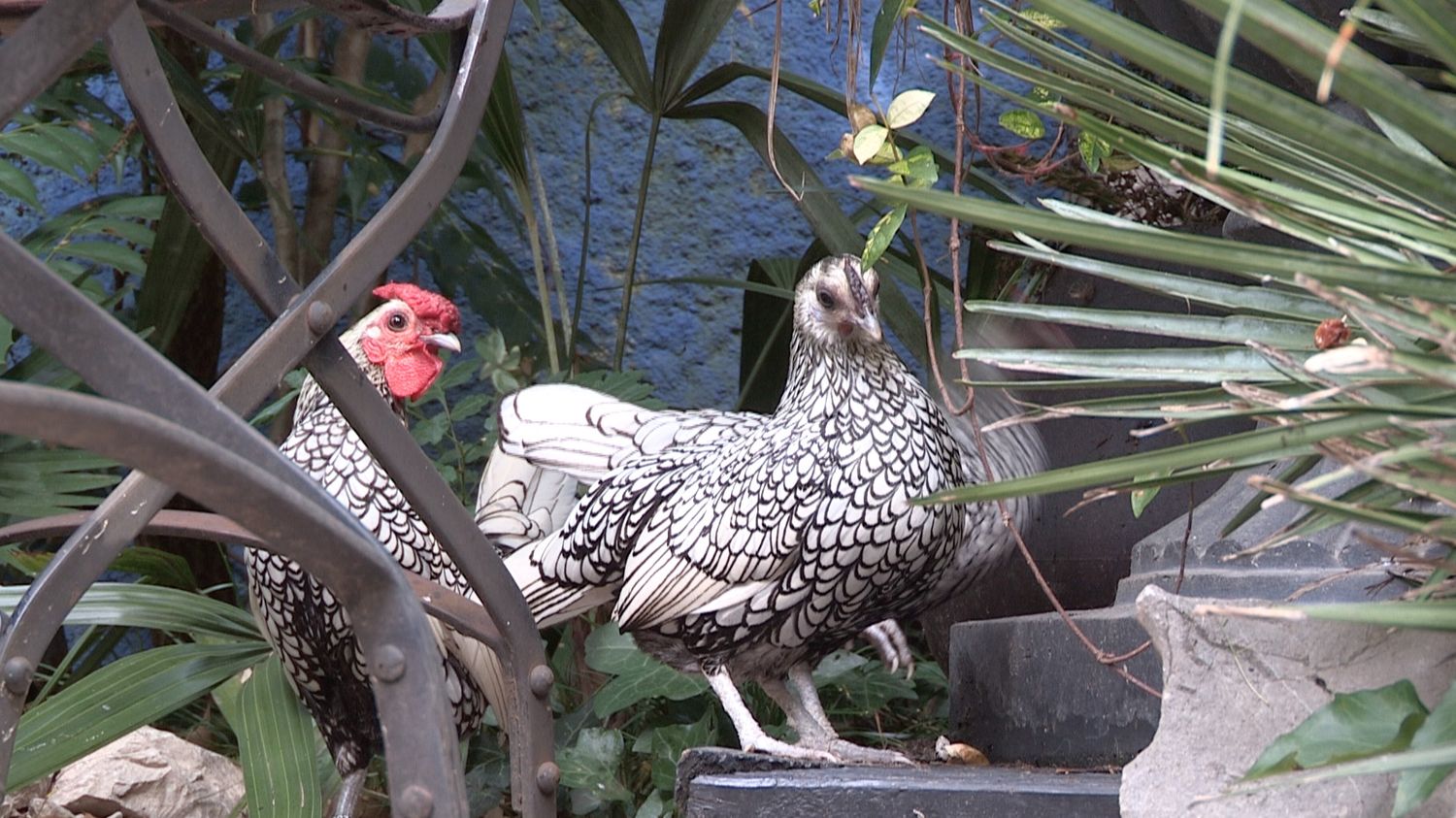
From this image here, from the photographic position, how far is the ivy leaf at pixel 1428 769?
2.47 feet

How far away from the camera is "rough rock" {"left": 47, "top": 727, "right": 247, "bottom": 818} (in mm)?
2436

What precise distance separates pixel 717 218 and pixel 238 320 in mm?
1161

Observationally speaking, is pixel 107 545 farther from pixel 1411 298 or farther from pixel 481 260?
pixel 481 260

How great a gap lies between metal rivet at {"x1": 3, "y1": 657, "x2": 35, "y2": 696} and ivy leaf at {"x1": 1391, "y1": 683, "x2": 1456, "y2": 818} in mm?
959

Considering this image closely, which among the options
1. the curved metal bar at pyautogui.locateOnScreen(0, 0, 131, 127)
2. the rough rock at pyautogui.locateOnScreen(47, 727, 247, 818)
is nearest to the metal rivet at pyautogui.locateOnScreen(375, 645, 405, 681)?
the curved metal bar at pyautogui.locateOnScreen(0, 0, 131, 127)

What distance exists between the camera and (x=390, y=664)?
616 millimetres

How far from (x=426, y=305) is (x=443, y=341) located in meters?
0.07

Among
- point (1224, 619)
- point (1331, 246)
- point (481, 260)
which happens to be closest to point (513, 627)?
point (1224, 619)

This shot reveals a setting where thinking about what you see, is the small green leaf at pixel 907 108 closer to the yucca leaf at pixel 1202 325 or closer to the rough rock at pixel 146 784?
the yucca leaf at pixel 1202 325

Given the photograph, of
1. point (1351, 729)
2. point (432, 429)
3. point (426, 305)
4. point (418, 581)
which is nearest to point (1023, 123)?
point (418, 581)

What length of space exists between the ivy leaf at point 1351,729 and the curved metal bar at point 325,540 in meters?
0.44

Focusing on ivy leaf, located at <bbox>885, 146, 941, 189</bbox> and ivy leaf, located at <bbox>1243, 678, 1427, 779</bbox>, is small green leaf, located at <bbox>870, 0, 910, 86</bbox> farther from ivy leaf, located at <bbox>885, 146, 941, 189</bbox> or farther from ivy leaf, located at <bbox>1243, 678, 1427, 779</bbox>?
ivy leaf, located at <bbox>1243, 678, 1427, 779</bbox>

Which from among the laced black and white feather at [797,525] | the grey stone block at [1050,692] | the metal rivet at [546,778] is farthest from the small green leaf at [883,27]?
the metal rivet at [546,778]

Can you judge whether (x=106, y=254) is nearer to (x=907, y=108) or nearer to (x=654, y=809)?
(x=654, y=809)
